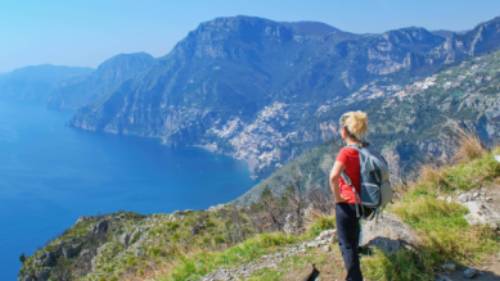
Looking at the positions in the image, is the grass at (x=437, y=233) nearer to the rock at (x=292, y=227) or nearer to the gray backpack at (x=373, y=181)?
the gray backpack at (x=373, y=181)

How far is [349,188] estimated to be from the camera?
5.41 metres

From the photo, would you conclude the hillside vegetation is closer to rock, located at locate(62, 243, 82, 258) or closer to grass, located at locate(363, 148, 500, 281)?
grass, located at locate(363, 148, 500, 281)

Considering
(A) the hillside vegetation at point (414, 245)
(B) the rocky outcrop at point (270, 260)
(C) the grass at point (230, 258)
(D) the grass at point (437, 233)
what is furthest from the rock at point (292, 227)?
(D) the grass at point (437, 233)

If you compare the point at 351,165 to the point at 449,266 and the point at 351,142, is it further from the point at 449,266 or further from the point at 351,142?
the point at 449,266

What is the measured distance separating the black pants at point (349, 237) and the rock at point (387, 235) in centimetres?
89

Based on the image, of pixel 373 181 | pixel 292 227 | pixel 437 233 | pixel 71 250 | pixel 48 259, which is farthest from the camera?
pixel 71 250

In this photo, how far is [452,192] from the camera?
8875 millimetres

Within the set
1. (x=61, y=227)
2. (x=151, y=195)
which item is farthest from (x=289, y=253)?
(x=151, y=195)

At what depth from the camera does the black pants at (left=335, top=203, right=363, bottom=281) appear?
17.6ft

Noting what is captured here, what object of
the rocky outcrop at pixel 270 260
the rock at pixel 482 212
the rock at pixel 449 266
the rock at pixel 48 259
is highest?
the rock at pixel 482 212

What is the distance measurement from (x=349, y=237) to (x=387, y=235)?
121 cm

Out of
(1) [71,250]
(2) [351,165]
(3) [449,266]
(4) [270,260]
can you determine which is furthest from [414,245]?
(1) [71,250]

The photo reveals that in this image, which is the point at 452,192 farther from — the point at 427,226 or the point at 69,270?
the point at 69,270

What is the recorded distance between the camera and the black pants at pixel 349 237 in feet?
17.6
